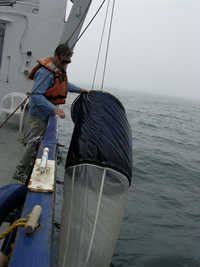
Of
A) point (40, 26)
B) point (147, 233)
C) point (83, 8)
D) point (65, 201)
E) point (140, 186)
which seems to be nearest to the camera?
point (65, 201)

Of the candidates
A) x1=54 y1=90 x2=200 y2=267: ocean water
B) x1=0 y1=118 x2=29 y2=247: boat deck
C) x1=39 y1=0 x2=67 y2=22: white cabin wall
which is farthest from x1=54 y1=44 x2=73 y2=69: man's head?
x1=39 y1=0 x2=67 y2=22: white cabin wall

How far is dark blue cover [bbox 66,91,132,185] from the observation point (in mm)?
2010

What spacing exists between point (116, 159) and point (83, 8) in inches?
118

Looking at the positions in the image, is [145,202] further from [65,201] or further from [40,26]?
[40,26]

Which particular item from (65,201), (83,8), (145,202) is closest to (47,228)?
(65,201)

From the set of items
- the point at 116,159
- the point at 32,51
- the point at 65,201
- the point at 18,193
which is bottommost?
the point at 65,201

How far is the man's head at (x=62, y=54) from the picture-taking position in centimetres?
291

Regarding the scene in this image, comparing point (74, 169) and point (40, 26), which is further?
point (40, 26)

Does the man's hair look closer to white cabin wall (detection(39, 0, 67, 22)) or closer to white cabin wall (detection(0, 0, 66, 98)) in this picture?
white cabin wall (detection(0, 0, 66, 98))

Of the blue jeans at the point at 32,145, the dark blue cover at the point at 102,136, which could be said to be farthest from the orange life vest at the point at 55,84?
the dark blue cover at the point at 102,136

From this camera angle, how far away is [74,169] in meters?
2.02

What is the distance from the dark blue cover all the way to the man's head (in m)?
0.68

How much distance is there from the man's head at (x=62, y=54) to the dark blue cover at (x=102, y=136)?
682 millimetres

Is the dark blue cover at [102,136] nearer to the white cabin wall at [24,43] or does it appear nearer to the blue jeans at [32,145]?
the blue jeans at [32,145]
